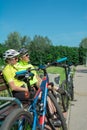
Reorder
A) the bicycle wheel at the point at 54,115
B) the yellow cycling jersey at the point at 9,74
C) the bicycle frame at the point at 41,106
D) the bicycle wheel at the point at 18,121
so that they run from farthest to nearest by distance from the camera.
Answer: the yellow cycling jersey at the point at 9,74, the bicycle wheel at the point at 54,115, the bicycle frame at the point at 41,106, the bicycle wheel at the point at 18,121

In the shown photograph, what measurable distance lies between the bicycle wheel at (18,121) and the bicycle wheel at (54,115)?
34.1 inches

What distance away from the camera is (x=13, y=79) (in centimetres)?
538

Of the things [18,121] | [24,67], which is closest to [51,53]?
[24,67]

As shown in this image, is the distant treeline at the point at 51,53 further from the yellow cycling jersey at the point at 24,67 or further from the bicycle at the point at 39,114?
the bicycle at the point at 39,114

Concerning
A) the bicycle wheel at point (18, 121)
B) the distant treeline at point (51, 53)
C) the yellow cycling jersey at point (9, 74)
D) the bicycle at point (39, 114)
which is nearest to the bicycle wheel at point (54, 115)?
the bicycle at point (39, 114)

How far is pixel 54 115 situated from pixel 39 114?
66 centimetres

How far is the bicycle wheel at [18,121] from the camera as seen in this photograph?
138 inches

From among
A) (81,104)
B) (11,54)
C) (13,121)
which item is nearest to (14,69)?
(11,54)

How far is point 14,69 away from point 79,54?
42.3m

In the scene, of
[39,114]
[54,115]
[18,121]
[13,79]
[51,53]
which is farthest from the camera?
[51,53]

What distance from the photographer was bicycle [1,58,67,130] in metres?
3.67

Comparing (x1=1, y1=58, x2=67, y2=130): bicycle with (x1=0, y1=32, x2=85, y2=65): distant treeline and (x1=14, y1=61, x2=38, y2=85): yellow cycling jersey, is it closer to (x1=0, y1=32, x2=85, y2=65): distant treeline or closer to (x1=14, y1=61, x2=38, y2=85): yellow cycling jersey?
(x1=14, y1=61, x2=38, y2=85): yellow cycling jersey

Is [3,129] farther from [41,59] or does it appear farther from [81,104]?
[41,59]

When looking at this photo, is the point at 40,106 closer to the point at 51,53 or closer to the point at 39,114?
the point at 39,114
